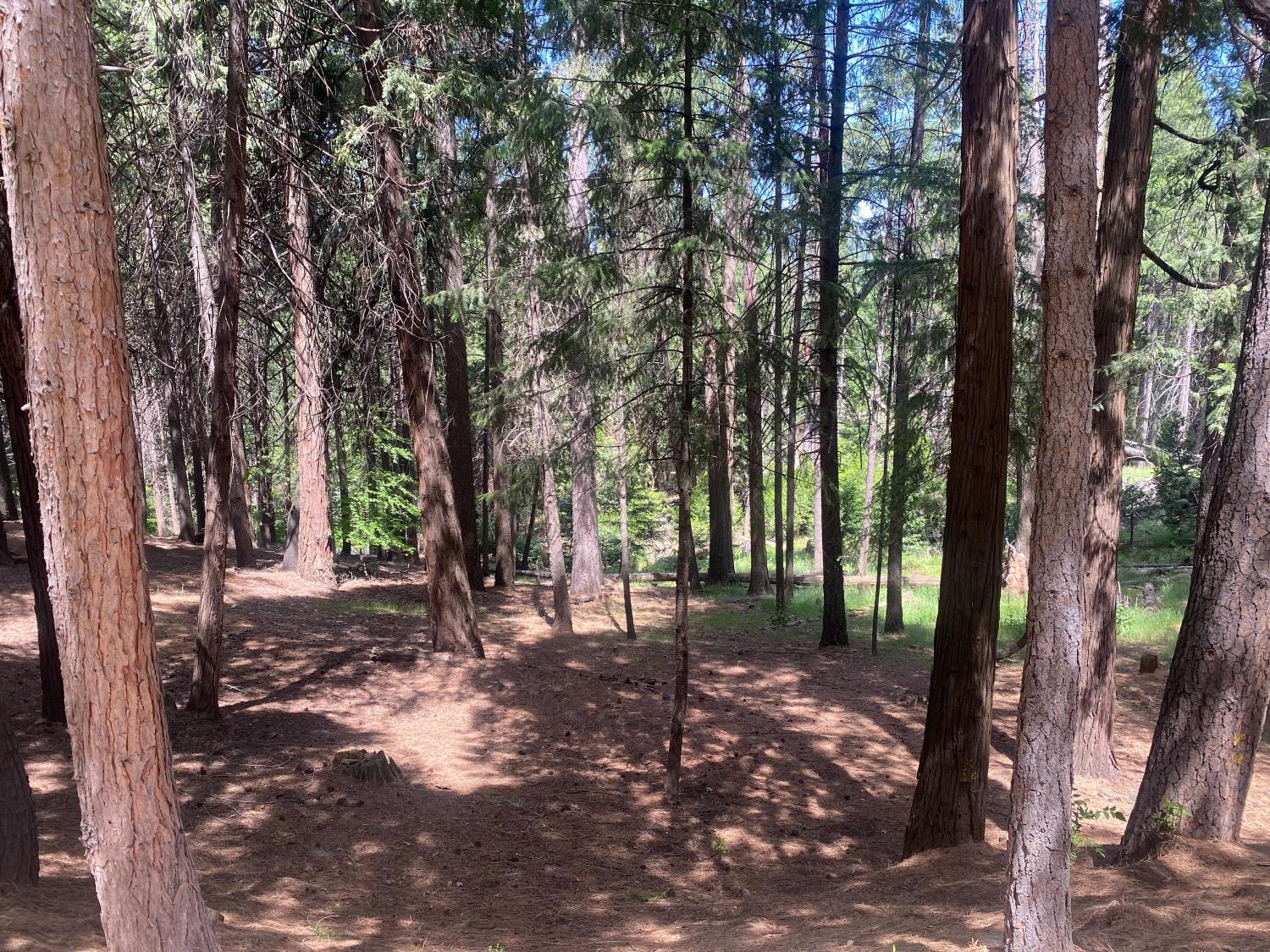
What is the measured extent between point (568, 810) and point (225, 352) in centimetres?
524

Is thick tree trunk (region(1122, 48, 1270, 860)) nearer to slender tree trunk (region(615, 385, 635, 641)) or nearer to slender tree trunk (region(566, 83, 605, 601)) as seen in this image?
slender tree trunk (region(615, 385, 635, 641))

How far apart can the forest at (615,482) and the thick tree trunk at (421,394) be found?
0.21 feet

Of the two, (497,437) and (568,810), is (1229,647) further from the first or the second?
(497,437)

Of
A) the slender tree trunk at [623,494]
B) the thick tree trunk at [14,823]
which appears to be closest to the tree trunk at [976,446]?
the slender tree trunk at [623,494]

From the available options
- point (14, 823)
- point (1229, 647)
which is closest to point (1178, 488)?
point (1229, 647)

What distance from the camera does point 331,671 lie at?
10836 mm

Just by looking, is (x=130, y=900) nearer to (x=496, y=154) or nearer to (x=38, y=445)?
(x=38, y=445)

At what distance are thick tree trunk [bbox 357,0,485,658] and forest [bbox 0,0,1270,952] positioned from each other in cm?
6

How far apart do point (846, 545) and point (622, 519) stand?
221 inches

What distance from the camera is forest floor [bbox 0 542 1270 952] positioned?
16.4ft

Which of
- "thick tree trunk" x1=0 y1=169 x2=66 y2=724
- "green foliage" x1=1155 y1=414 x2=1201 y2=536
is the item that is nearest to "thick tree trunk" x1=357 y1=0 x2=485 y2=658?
"thick tree trunk" x1=0 y1=169 x2=66 y2=724

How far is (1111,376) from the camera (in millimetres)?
8406

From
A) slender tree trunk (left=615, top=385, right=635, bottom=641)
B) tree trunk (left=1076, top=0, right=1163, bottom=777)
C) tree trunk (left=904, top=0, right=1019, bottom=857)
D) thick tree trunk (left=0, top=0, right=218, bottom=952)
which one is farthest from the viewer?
slender tree trunk (left=615, top=385, right=635, bottom=641)

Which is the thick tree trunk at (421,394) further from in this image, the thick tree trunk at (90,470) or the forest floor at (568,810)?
the thick tree trunk at (90,470)
